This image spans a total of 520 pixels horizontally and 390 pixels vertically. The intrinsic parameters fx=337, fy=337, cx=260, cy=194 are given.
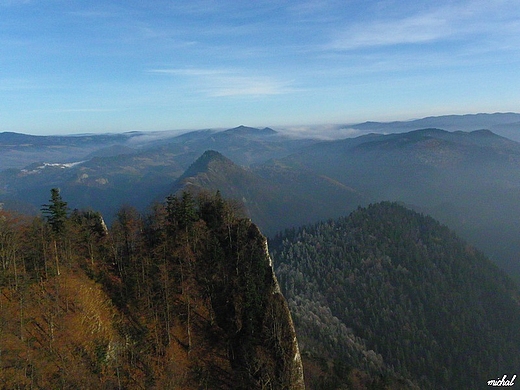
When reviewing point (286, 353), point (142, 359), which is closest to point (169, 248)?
point (142, 359)

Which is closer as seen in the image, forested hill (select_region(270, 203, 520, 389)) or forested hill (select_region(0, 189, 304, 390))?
forested hill (select_region(0, 189, 304, 390))

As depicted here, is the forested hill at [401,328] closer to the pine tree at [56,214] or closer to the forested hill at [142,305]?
the forested hill at [142,305]

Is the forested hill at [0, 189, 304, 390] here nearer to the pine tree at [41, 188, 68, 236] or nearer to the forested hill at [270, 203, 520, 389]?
the pine tree at [41, 188, 68, 236]

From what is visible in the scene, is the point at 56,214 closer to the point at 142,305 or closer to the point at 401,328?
the point at 142,305

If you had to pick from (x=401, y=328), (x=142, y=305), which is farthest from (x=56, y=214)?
(x=401, y=328)

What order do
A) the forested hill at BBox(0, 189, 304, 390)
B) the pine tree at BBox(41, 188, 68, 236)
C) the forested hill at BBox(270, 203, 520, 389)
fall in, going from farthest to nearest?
the forested hill at BBox(270, 203, 520, 389) → the pine tree at BBox(41, 188, 68, 236) → the forested hill at BBox(0, 189, 304, 390)

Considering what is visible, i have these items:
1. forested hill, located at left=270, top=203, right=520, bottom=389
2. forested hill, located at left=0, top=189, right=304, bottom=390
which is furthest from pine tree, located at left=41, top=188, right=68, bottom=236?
forested hill, located at left=270, top=203, right=520, bottom=389

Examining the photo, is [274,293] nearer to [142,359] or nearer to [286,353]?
[286,353]

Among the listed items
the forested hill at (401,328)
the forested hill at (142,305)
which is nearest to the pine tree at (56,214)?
the forested hill at (142,305)

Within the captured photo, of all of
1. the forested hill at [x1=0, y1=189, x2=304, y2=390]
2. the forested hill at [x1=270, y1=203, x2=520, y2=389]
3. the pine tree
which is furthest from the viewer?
the forested hill at [x1=270, y1=203, x2=520, y2=389]
